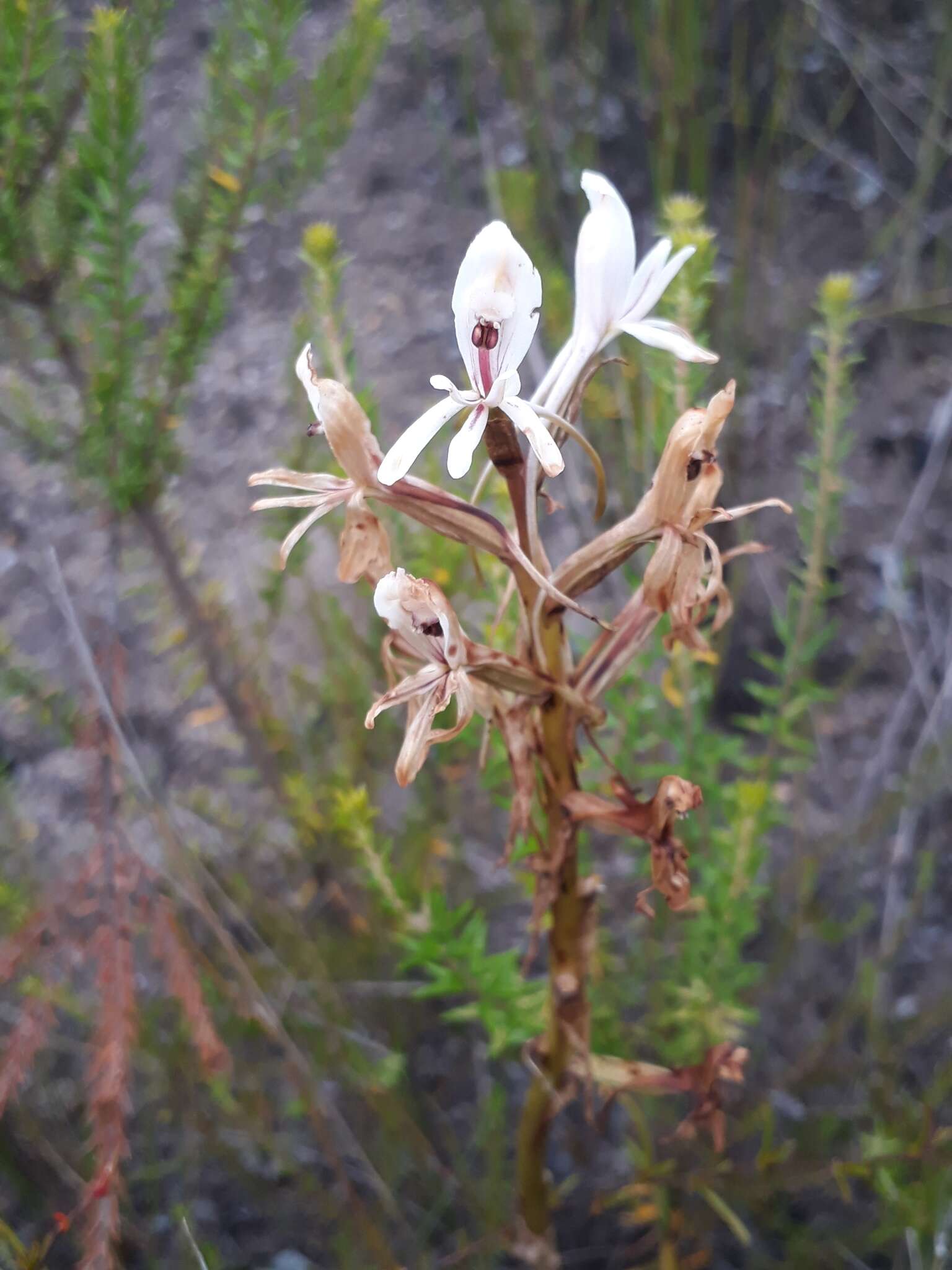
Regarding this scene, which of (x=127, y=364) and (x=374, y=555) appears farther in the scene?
(x=127, y=364)

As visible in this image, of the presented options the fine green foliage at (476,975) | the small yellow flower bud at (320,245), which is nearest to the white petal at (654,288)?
the small yellow flower bud at (320,245)

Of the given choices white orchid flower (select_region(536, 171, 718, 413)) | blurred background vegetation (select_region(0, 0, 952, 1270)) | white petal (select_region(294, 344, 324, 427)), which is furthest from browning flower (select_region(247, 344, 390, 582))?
blurred background vegetation (select_region(0, 0, 952, 1270))

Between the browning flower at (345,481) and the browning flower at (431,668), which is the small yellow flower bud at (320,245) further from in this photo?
the browning flower at (431,668)

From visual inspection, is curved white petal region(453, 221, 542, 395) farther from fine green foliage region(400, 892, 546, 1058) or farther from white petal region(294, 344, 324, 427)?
fine green foliage region(400, 892, 546, 1058)

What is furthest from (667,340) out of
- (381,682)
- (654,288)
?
(381,682)

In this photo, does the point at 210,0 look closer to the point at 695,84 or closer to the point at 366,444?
the point at 695,84

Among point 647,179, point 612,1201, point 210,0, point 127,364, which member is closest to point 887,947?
point 612,1201

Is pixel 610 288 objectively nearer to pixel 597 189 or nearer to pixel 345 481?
pixel 597 189
